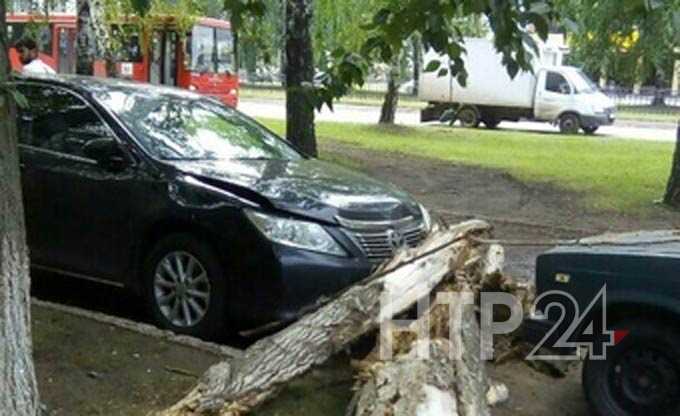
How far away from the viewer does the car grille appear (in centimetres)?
558

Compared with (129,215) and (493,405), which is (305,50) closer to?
(129,215)

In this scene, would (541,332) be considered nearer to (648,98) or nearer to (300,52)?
(300,52)

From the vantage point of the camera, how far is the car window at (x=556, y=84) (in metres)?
26.8

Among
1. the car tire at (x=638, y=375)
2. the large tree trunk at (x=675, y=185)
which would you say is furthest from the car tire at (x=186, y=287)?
the large tree trunk at (x=675, y=185)

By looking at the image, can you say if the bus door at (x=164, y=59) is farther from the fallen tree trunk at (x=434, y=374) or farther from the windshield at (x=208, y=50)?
the fallen tree trunk at (x=434, y=374)

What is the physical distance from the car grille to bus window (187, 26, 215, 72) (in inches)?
757

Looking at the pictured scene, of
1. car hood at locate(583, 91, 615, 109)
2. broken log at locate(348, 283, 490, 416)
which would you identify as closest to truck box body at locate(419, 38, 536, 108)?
car hood at locate(583, 91, 615, 109)

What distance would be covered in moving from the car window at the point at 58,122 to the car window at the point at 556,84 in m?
22.2

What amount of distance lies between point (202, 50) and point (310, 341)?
21328 mm

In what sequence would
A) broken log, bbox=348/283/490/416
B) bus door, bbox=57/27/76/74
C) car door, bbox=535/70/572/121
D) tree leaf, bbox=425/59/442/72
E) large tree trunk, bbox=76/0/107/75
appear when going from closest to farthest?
1. broken log, bbox=348/283/490/416
2. tree leaf, bbox=425/59/442/72
3. large tree trunk, bbox=76/0/107/75
4. bus door, bbox=57/27/76/74
5. car door, bbox=535/70/572/121

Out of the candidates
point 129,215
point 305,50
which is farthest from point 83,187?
point 305,50

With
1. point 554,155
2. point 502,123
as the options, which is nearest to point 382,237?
point 554,155

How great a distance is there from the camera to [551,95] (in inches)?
1074

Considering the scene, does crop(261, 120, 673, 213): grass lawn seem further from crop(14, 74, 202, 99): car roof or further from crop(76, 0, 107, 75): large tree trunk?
crop(14, 74, 202, 99): car roof
